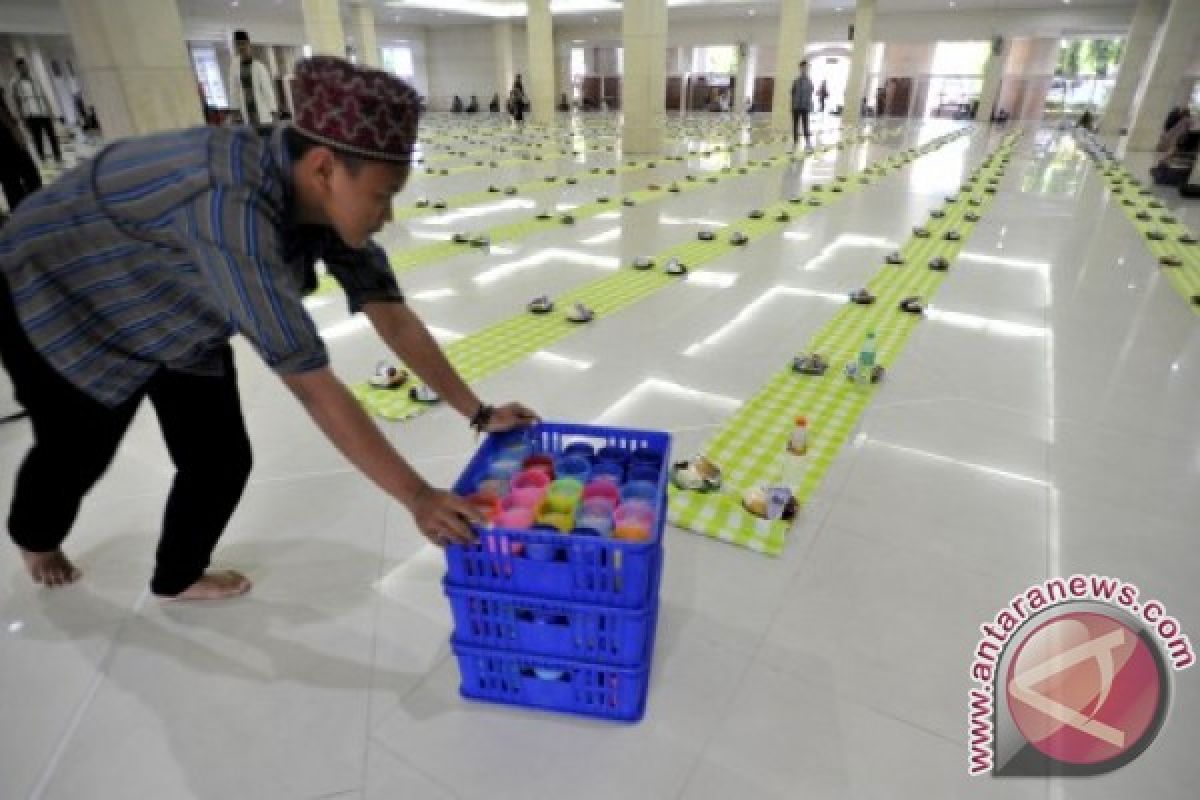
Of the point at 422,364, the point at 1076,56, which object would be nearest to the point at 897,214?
the point at 422,364

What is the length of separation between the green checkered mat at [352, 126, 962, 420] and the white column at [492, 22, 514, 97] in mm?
24255

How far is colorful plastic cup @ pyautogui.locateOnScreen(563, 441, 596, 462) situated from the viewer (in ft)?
5.64

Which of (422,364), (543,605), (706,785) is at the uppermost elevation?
(422,364)

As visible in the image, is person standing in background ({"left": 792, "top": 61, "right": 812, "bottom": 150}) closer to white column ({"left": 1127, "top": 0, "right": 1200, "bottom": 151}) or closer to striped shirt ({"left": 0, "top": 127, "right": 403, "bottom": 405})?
white column ({"left": 1127, "top": 0, "right": 1200, "bottom": 151})

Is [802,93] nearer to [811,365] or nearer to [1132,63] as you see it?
[811,365]

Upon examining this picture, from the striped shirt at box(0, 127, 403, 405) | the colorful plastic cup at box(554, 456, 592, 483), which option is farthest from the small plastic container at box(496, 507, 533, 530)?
the striped shirt at box(0, 127, 403, 405)

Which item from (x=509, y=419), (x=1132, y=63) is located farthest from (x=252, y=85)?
(x=1132, y=63)

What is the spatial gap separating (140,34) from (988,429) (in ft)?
24.6

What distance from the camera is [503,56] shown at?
1060 inches

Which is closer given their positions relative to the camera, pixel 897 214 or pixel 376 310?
pixel 376 310

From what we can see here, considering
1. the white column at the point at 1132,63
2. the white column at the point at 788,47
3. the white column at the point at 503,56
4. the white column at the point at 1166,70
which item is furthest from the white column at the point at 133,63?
the white column at the point at 1132,63

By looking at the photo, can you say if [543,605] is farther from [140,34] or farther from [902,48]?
[902,48]

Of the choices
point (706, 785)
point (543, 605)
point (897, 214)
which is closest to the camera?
point (543, 605)

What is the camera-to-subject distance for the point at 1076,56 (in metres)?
26.5
